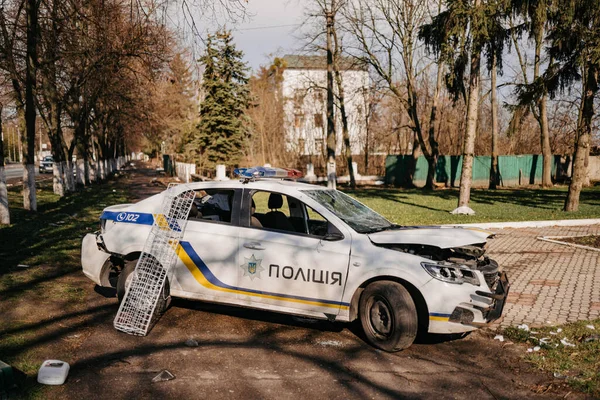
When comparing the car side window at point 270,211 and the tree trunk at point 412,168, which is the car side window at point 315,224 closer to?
the car side window at point 270,211

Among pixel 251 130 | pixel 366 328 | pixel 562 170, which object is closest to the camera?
pixel 366 328

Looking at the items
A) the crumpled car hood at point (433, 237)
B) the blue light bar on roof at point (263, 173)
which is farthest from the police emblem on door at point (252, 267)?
the crumpled car hood at point (433, 237)

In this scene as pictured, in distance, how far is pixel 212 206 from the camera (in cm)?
659

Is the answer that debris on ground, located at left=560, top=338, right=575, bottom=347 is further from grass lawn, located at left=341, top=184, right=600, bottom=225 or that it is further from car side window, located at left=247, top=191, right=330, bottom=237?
grass lawn, located at left=341, top=184, right=600, bottom=225

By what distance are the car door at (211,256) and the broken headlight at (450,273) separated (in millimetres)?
2167

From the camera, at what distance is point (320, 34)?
2741cm

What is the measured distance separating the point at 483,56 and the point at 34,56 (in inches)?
619

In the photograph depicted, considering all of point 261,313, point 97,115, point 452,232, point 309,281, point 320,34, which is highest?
point 320,34

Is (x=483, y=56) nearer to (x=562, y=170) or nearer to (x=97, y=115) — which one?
(x=562, y=170)

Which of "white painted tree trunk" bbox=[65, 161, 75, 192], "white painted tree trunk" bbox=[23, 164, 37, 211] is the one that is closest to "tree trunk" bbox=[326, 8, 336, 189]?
"white painted tree trunk" bbox=[23, 164, 37, 211]

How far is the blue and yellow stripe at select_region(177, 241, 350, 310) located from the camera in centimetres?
573

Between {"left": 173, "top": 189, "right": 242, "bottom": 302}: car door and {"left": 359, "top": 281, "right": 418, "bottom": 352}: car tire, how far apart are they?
5.10 ft

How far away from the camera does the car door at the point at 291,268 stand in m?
5.59

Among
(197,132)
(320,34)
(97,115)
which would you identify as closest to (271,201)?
(320,34)
